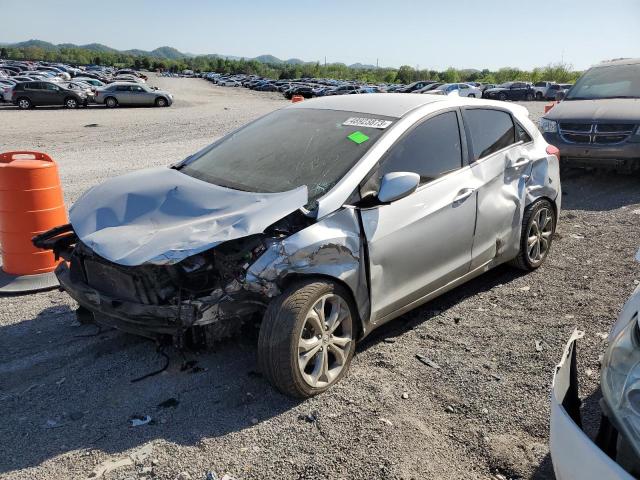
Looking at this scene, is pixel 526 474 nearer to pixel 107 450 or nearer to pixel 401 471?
pixel 401 471

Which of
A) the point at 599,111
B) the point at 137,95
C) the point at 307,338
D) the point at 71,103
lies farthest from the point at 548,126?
the point at 71,103

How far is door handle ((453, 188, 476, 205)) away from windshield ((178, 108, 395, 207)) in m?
0.74

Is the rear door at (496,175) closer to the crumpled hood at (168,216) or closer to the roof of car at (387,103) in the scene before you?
the roof of car at (387,103)

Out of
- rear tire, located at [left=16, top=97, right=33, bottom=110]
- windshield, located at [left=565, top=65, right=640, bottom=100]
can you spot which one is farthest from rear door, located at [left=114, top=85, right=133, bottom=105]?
windshield, located at [left=565, top=65, right=640, bottom=100]

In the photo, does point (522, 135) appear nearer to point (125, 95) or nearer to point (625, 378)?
point (625, 378)

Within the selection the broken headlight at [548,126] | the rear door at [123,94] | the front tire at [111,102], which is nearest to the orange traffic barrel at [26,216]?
the broken headlight at [548,126]

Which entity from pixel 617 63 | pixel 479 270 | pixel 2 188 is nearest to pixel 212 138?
pixel 617 63

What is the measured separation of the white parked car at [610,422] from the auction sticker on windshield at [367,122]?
220 cm

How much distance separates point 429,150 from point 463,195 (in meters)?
0.43

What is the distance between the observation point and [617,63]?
31.9 ft

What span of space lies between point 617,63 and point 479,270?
23.5 ft

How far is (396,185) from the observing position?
3613 mm

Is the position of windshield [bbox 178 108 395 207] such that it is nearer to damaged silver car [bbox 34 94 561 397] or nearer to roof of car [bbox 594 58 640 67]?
damaged silver car [bbox 34 94 561 397]

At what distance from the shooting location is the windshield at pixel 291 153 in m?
3.81
